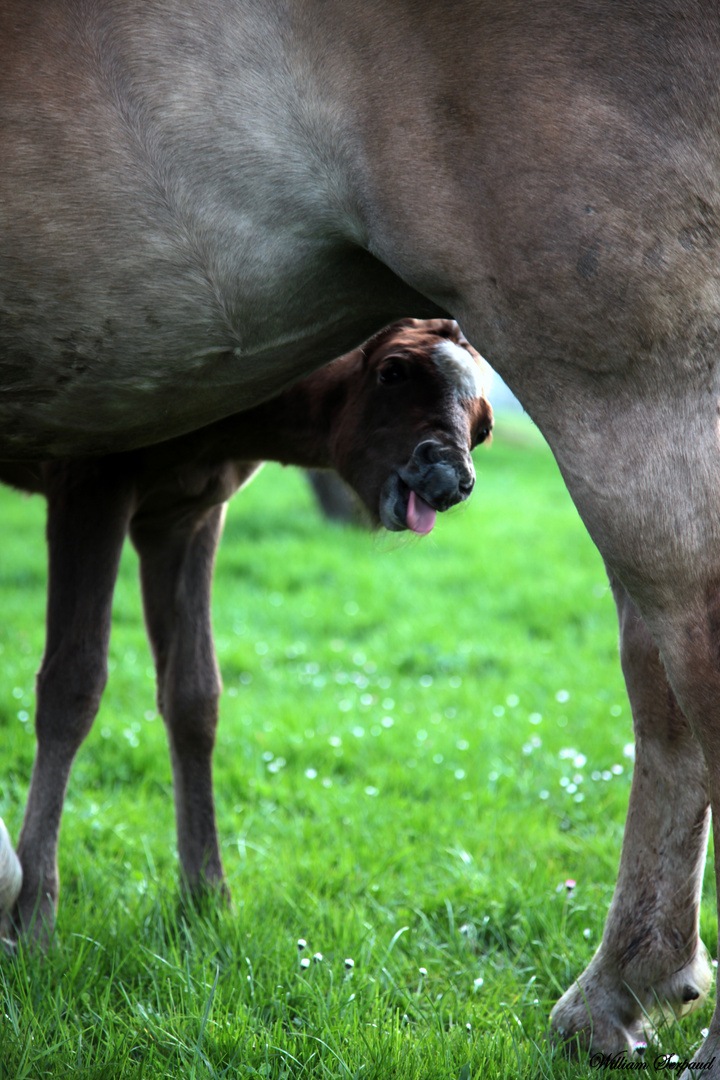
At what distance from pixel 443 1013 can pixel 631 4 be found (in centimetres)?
219

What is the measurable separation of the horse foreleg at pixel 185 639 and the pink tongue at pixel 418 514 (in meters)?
0.85

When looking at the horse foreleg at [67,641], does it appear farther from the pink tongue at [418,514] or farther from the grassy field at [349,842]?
the pink tongue at [418,514]

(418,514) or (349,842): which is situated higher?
(418,514)

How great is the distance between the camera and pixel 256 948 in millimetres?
2629

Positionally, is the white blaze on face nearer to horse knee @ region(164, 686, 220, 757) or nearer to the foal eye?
the foal eye

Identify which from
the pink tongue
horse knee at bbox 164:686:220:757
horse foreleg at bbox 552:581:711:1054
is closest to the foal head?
the pink tongue

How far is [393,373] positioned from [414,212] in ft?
3.79

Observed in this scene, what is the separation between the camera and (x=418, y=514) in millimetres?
2682

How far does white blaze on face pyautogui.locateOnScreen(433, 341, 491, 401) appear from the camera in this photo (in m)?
2.75

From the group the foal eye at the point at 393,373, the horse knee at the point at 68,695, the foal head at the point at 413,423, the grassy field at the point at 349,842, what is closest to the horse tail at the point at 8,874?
the grassy field at the point at 349,842

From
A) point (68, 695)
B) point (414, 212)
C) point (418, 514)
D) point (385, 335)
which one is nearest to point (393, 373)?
point (385, 335)

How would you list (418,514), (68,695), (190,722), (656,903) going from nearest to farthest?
(656,903) < (418,514) < (68,695) < (190,722)

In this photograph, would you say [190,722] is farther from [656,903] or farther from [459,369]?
[656,903]

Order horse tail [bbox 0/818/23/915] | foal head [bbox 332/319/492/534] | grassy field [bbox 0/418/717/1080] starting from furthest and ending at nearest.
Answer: foal head [bbox 332/319/492/534]
horse tail [bbox 0/818/23/915]
grassy field [bbox 0/418/717/1080]
